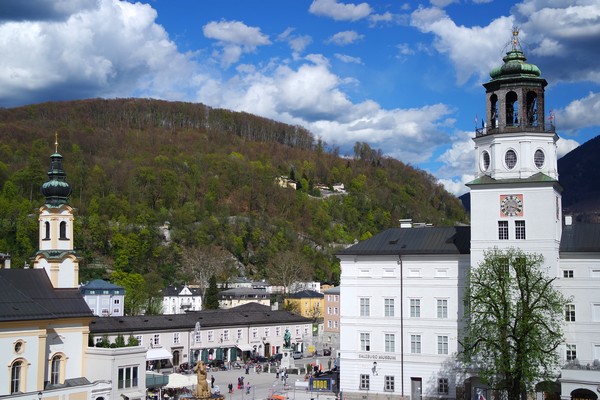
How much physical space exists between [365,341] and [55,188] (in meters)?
19.2

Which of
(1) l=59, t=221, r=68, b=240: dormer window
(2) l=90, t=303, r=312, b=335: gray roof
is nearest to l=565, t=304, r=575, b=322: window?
(1) l=59, t=221, r=68, b=240: dormer window

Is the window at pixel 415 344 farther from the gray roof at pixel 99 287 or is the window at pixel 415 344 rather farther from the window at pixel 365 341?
the gray roof at pixel 99 287

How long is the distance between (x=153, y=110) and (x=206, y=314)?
135916mm

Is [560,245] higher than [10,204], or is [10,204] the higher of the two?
[10,204]

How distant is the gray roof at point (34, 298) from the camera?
3659 centimetres

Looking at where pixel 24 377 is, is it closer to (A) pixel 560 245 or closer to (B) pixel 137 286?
(A) pixel 560 245

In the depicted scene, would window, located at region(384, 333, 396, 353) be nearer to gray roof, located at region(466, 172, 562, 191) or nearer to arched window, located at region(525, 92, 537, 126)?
gray roof, located at region(466, 172, 562, 191)

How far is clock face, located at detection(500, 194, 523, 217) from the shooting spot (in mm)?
39406

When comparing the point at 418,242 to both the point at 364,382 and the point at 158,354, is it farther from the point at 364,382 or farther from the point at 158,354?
the point at 158,354


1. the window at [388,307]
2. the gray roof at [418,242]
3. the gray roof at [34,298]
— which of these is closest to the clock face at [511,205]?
the gray roof at [418,242]

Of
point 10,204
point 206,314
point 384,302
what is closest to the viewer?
point 384,302

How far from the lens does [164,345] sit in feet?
192

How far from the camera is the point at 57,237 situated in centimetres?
4256

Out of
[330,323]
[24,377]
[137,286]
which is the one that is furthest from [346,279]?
[137,286]
